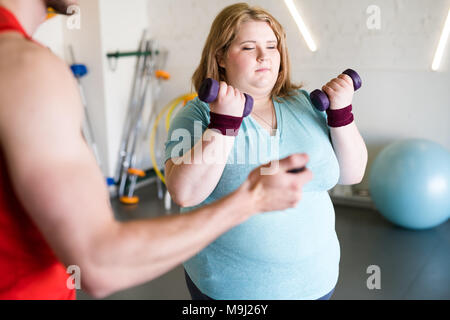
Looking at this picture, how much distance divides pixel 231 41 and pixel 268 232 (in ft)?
1.95

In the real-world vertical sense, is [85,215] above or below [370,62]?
above

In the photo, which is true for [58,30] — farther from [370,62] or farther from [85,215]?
[85,215]

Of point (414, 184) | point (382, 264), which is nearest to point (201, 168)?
point (382, 264)

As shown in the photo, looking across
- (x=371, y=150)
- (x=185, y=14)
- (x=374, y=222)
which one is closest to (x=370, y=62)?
(x=371, y=150)

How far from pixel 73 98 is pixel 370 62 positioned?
11.6 feet

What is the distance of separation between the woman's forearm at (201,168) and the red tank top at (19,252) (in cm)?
48

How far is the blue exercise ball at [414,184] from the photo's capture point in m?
3.26

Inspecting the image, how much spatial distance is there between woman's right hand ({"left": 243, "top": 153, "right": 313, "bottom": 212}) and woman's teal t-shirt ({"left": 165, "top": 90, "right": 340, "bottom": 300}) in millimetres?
519

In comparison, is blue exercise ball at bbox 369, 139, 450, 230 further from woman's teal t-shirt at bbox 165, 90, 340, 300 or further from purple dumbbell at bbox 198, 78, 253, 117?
purple dumbbell at bbox 198, 78, 253, 117

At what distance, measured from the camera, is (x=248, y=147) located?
130 cm

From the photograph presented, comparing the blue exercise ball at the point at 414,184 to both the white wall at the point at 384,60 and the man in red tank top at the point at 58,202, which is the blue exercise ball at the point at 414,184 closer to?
the white wall at the point at 384,60

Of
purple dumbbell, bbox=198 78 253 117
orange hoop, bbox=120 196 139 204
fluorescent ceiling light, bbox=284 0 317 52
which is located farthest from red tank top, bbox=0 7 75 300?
orange hoop, bbox=120 196 139 204

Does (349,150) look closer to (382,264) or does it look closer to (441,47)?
(382,264)

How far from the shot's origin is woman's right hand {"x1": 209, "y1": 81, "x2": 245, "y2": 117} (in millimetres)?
1126
